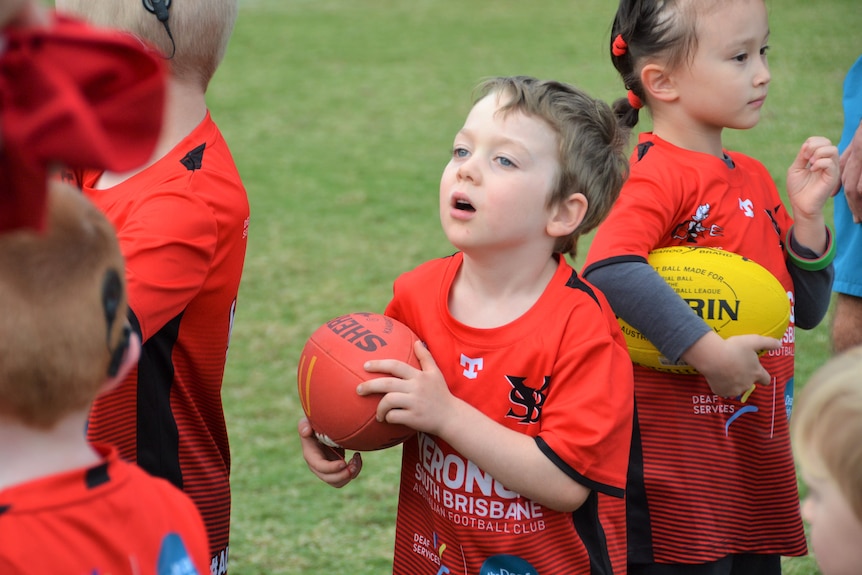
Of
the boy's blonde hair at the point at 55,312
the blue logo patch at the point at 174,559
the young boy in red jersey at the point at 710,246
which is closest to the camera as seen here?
the boy's blonde hair at the point at 55,312

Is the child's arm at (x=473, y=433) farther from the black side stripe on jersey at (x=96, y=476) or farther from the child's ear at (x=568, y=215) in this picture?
the black side stripe on jersey at (x=96, y=476)

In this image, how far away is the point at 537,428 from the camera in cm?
245

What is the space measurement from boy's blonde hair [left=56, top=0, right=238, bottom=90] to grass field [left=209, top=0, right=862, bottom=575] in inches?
81.6

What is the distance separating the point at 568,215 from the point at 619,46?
33.6 inches

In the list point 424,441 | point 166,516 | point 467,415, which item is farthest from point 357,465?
point 166,516

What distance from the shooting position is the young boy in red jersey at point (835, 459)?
1.67 m

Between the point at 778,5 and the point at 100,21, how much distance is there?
13858mm

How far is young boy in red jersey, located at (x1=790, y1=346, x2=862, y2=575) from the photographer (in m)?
1.67

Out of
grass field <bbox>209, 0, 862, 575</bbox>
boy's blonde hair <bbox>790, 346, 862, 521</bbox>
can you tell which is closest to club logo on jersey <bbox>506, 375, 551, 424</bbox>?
boy's blonde hair <bbox>790, 346, 862, 521</bbox>

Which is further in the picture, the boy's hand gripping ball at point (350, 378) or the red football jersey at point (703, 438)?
the red football jersey at point (703, 438)

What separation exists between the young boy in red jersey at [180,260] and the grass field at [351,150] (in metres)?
1.46

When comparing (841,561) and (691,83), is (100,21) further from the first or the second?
(841,561)

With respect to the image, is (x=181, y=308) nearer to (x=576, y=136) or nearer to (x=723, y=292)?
(x=576, y=136)

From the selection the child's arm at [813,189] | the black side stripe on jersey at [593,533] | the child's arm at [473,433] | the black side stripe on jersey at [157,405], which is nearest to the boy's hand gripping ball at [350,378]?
the child's arm at [473,433]
